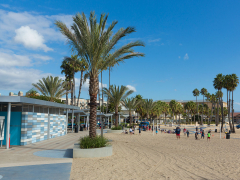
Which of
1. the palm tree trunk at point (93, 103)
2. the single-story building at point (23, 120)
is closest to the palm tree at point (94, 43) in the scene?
the palm tree trunk at point (93, 103)

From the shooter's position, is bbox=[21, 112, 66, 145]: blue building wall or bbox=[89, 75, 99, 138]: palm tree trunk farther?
bbox=[21, 112, 66, 145]: blue building wall

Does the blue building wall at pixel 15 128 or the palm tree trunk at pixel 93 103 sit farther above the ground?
the palm tree trunk at pixel 93 103

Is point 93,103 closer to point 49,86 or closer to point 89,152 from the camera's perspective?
point 89,152

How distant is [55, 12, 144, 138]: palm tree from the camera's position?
1317 centimetres

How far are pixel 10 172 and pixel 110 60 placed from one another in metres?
8.93

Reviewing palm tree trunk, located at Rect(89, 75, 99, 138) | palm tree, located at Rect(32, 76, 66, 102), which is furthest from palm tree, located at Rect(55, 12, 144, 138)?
palm tree, located at Rect(32, 76, 66, 102)

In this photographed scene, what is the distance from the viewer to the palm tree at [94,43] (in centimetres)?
1317

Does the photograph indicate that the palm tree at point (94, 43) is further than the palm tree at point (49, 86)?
No

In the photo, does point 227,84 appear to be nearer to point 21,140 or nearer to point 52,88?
point 52,88

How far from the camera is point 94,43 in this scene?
1316 cm

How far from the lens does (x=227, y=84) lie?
143ft

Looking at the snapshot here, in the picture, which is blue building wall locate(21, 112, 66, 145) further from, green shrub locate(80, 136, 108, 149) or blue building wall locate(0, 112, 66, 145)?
green shrub locate(80, 136, 108, 149)

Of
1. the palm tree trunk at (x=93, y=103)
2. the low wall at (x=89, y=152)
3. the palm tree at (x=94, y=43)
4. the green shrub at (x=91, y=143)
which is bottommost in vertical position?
the low wall at (x=89, y=152)

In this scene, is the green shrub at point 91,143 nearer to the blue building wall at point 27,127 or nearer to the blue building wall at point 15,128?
the blue building wall at point 27,127
